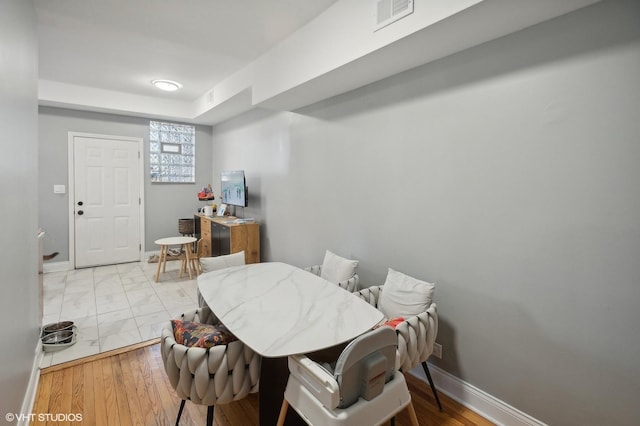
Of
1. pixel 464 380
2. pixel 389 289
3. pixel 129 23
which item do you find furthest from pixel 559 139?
pixel 129 23

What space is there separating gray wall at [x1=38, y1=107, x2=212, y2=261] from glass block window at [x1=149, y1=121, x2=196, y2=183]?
0.09 m

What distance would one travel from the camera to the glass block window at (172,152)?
537cm

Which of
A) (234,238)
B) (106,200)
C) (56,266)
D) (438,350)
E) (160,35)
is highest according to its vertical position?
(160,35)

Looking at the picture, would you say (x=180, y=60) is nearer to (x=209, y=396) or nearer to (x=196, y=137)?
(x=196, y=137)

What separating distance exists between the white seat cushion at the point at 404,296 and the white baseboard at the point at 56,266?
16.4 feet

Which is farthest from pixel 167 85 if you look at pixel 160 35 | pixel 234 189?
pixel 234 189

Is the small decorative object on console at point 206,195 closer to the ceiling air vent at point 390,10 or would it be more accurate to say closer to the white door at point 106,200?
the white door at point 106,200

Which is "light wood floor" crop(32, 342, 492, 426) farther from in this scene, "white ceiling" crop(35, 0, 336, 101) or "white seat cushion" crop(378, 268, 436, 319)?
"white ceiling" crop(35, 0, 336, 101)

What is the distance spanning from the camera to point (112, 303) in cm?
354

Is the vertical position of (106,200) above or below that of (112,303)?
above

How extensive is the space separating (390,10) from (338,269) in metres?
1.86

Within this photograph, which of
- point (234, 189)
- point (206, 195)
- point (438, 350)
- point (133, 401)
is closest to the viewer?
point (133, 401)

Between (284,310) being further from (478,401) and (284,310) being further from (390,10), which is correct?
(390,10)

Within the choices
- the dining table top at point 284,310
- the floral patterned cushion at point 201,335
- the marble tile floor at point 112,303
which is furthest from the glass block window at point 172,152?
the floral patterned cushion at point 201,335
